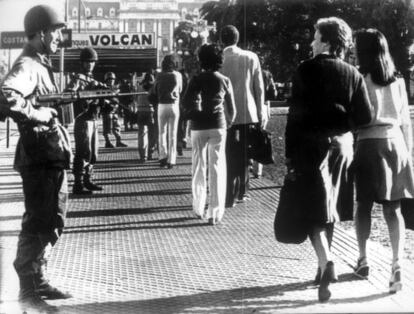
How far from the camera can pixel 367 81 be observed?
5785mm

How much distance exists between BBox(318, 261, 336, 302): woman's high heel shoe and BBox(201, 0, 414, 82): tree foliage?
3.49 meters

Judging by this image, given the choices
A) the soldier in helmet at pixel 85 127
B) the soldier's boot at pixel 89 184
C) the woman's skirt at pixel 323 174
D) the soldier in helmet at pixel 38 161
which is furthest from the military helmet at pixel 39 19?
the soldier's boot at pixel 89 184

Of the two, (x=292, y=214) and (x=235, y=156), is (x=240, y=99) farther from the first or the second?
(x=292, y=214)

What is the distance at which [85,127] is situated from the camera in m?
9.82

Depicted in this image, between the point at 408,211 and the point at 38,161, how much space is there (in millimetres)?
2719

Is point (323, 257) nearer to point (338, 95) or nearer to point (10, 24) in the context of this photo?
point (338, 95)

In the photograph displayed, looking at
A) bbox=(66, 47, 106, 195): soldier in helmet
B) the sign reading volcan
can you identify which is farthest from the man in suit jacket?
the sign reading volcan

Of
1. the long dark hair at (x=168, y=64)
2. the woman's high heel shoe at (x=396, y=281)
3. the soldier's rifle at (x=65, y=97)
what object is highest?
the long dark hair at (x=168, y=64)

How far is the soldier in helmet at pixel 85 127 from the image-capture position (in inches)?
356

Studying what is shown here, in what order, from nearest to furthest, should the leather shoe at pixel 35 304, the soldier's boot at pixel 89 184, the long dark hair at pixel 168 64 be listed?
the leather shoe at pixel 35 304 → the soldier's boot at pixel 89 184 → the long dark hair at pixel 168 64

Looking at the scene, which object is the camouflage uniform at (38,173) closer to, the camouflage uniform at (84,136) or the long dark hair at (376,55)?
the long dark hair at (376,55)

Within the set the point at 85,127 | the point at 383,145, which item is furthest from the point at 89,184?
the point at 383,145

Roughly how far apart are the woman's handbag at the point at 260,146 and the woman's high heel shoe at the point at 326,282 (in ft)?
12.8

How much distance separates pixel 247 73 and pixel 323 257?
422 cm
